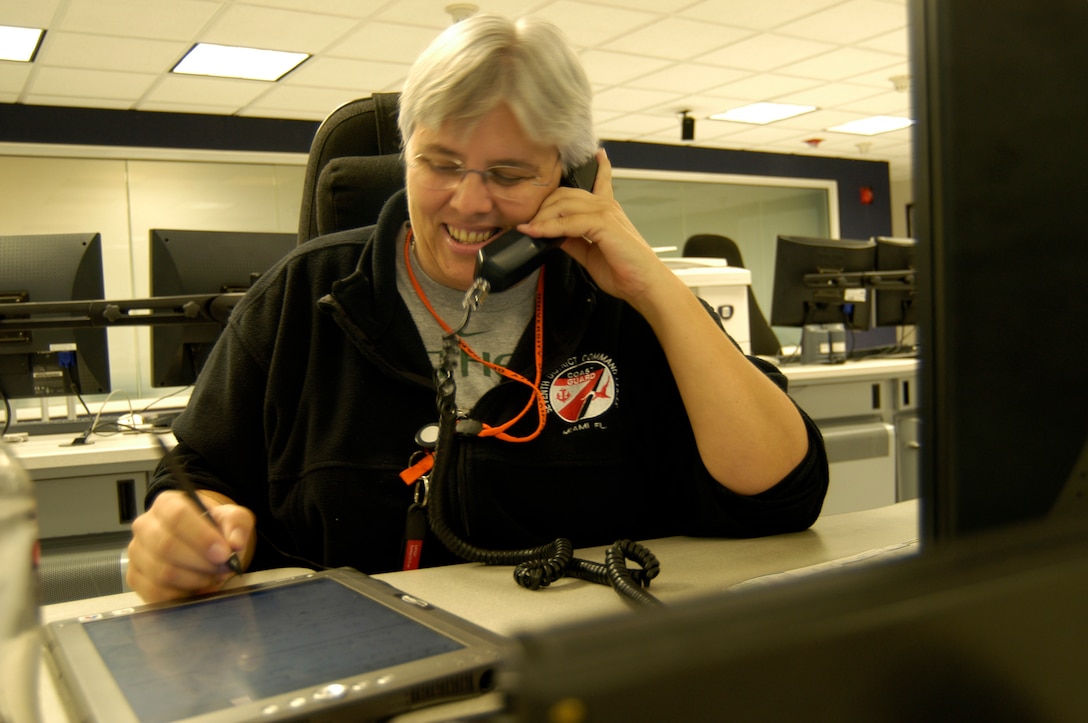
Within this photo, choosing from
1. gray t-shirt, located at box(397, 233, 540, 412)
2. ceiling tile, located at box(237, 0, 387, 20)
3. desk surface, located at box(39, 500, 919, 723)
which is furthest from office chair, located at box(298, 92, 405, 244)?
ceiling tile, located at box(237, 0, 387, 20)

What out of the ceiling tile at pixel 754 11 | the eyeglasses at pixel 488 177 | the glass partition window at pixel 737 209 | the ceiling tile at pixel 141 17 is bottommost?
the eyeglasses at pixel 488 177

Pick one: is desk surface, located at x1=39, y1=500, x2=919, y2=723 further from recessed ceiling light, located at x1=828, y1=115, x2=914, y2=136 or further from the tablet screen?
recessed ceiling light, located at x1=828, y1=115, x2=914, y2=136

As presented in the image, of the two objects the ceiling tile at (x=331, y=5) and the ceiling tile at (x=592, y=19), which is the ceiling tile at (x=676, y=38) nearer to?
the ceiling tile at (x=592, y=19)

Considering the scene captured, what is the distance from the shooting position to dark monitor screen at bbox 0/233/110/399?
2.35m

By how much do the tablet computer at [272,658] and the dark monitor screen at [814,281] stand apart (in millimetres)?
3147

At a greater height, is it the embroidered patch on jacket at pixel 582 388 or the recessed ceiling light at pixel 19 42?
the recessed ceiling light at pixel 19 42

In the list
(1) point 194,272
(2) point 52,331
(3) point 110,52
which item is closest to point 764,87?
(3) point 110,52

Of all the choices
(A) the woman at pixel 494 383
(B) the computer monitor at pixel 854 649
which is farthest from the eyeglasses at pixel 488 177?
(B) the computer monitor at pixel 854 649

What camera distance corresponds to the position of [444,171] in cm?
116

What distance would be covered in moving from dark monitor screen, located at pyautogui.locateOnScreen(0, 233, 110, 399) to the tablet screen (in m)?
1.83

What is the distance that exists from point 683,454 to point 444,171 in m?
0.48

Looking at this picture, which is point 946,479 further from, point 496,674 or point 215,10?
point 215,10

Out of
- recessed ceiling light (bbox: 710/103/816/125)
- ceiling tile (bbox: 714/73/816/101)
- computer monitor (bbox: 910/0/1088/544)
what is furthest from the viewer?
recessed ceiling light (bbox: 710/103/816/125)

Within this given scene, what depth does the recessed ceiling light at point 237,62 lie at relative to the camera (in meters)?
4.93
